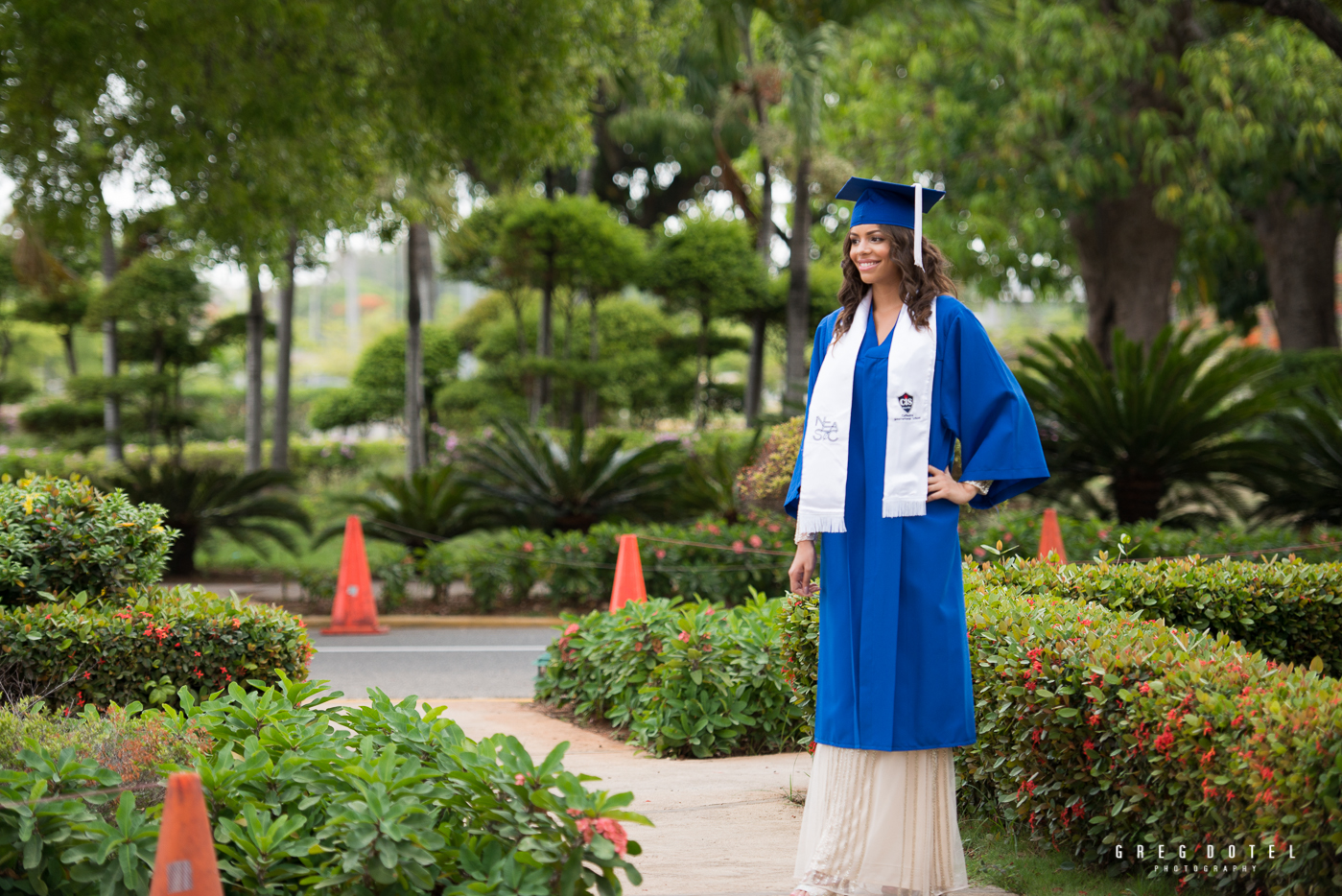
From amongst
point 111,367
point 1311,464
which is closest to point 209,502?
point 111,367

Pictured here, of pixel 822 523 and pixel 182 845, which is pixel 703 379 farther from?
pixel 182 845

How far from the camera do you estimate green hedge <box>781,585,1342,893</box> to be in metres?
2.54

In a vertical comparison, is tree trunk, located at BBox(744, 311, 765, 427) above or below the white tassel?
above

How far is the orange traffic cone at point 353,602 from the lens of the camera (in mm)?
9484

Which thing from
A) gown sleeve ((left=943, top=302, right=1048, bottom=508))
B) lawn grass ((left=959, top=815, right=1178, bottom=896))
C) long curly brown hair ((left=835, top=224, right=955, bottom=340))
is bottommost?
lawn grass ((left=959, top=815, right=1178, bottom=896))

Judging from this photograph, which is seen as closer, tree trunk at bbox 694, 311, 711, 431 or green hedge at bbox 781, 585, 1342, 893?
green hedge at bbox 781, 585, 1342, 893

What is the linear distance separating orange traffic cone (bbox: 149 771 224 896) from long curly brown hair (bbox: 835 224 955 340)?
203 cm

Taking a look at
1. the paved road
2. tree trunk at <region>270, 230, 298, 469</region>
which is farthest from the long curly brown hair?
tree trunk at <region>270, 230, 298, 469</region>

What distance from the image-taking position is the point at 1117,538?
8211 millimetres

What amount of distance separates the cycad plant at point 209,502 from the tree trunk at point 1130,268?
1016cm

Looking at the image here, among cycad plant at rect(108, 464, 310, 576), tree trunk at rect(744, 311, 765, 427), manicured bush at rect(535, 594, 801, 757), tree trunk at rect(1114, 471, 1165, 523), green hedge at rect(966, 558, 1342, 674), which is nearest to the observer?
green hedge at rect(966, 558, 1342, 674)

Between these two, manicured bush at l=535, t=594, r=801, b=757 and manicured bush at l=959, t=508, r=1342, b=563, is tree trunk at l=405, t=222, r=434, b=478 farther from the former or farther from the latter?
manicured bush at l=535, t=594, r=801, b=757

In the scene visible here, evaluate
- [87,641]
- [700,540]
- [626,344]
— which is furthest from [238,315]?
[87,641]

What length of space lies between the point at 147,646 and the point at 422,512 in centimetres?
697
